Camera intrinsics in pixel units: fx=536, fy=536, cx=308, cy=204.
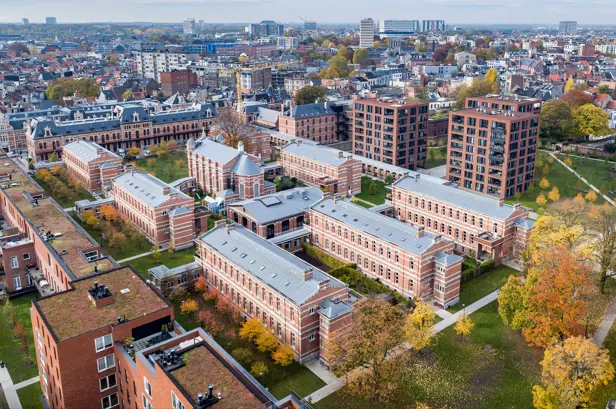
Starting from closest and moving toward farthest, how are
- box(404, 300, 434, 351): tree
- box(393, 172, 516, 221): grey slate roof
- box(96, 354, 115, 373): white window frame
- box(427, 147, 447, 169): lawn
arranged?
box(96, 354, 115, 373): white window frame → box(404, 300, 434, 351): tree → box(393, 172, 516, 221): grey slate roof → box(427, 147, 447, 169): lawn

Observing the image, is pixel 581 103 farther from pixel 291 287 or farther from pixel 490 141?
pixel 291 287

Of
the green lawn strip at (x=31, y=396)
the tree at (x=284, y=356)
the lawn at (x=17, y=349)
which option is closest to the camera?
the green lawn strip at (x=31, y=396)

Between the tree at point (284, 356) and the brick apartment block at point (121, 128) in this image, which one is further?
the brick apartment block at point (121, 128)

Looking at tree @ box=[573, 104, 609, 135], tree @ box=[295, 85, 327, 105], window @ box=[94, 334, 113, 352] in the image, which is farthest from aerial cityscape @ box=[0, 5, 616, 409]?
tree @ box=[295, 85, 327, 105]

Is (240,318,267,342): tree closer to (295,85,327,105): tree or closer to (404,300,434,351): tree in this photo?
(404,300,434,351): tree

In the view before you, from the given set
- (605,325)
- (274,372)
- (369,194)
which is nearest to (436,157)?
(369,194)

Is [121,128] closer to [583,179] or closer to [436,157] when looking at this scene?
[436,157]

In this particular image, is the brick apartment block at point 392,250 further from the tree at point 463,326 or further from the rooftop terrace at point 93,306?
the rooftop terrace at point 93,306

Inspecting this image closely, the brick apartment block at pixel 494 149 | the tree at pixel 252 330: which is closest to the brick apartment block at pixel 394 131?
the brick apartment block at pixel 494 149
